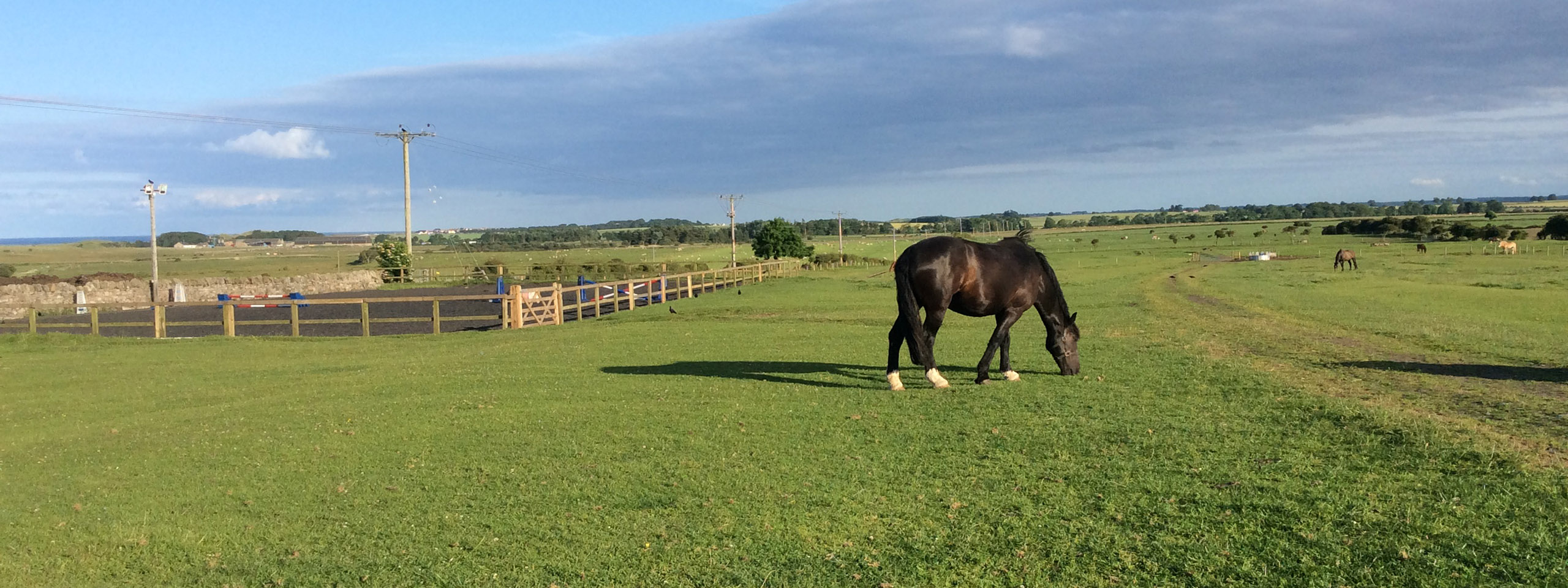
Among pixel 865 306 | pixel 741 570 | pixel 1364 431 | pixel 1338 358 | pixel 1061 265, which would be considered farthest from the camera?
pixel 1061 265

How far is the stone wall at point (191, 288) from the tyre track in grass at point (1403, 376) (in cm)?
3779

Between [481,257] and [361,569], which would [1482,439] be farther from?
[481,257]

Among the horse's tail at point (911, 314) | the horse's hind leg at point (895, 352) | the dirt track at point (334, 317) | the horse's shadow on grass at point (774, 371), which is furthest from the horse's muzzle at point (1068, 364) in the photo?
the dirt track at point (334, 317)

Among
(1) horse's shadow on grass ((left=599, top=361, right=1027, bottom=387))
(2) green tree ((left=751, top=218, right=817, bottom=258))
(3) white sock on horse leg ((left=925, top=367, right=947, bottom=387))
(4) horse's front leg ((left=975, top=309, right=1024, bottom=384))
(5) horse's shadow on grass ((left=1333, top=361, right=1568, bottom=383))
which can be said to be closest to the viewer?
(5) horse's shadow on grass ((left=1333, top=361, right=1568, bottom=383))

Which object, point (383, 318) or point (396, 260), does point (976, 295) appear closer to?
point (383, 318)

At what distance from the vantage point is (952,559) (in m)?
5.18

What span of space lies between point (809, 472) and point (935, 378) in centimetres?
414

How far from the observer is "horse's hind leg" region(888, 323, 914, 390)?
36.1 feet

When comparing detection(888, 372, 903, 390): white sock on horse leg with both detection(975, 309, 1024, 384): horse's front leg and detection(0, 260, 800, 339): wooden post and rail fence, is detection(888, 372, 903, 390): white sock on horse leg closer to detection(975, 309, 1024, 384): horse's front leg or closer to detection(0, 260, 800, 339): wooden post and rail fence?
detection(975, 309, 1024, 384): horse's front leg

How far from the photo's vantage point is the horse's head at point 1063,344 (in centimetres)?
1168

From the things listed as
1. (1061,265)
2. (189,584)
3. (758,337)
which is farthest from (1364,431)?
(1061,265)

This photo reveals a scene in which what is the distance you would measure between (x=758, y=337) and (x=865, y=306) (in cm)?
1132

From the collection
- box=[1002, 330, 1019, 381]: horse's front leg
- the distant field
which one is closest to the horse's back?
Answer: box=[1002, 330, 1019, 381]: horse's front leg

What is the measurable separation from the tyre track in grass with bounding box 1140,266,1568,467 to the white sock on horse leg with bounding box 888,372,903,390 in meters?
4.40
